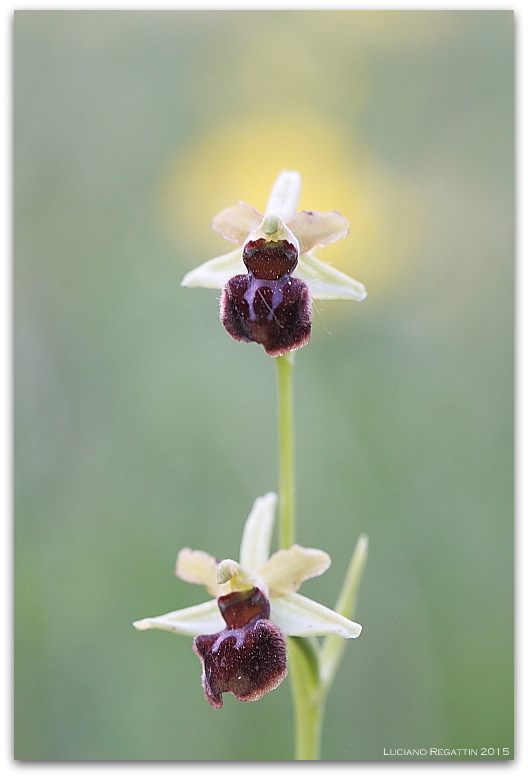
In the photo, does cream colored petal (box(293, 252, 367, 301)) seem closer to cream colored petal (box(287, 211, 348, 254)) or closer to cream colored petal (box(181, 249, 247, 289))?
cream colored petal (box(287, 211, 348, 254))

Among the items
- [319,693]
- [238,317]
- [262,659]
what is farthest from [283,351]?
[319,693]

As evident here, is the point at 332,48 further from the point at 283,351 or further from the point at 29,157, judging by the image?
the point at 283,351

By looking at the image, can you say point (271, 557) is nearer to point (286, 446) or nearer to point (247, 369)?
point (286, 446)

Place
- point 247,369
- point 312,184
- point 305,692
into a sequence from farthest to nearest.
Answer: point 247,369 < point 312,184 < point 305,692

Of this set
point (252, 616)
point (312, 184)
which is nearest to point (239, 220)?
point (252, 616)

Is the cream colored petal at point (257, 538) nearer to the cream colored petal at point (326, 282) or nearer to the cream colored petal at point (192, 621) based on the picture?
the cream colored petal at point (192, 621)
